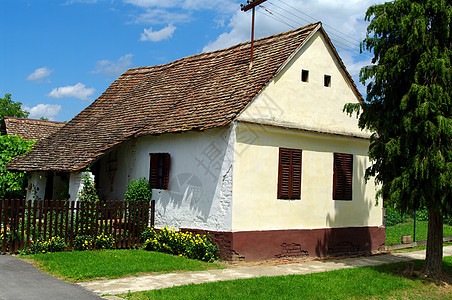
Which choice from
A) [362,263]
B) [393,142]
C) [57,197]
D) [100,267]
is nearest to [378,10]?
[393,142]

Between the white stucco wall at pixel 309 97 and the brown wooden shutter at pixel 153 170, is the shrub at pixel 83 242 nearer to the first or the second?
the brown wooden shutter at pixel 153 170

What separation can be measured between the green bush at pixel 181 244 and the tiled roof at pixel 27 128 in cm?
1336

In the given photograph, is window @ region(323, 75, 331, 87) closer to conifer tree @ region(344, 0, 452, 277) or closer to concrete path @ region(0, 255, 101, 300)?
conifer tree @ region(344, 0, 452, 277)

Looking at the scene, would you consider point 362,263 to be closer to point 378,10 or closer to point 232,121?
point 232,121

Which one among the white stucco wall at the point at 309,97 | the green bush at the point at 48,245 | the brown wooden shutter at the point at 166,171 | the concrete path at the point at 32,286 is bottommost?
the concrete path at the point at 32,286

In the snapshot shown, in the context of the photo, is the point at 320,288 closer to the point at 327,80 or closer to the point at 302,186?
the point at 302,186

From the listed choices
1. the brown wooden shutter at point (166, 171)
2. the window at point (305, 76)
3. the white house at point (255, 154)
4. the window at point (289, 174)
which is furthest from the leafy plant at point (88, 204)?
the window at point (305, 76)

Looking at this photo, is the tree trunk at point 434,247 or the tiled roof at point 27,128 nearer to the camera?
the tree trunk at point 434,247

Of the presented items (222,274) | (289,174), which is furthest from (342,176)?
Result: (222,274)

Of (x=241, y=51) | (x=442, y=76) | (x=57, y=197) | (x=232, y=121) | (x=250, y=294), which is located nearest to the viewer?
(x=250, y=294)

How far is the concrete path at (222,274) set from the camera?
30.2 ft

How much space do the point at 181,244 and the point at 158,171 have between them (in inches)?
112

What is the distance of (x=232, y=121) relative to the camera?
1245 cm

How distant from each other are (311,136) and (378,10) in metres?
4.37
